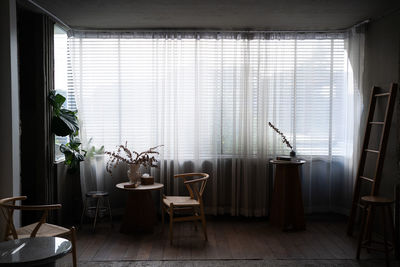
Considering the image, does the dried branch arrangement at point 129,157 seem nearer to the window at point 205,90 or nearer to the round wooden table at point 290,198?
the window at point 205,90

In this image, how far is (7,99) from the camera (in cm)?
390

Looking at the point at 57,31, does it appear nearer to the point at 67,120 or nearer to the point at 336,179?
the point at 67,120

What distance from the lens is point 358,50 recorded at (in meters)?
5.57

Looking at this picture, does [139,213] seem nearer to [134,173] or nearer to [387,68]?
[134,173]

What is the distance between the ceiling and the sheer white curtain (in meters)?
0.28

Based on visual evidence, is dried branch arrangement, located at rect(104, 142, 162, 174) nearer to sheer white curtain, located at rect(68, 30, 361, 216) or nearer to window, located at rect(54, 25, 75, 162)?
sheer white curtain, located at rect(68, 30, 361, 216)

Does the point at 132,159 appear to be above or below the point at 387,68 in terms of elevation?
below

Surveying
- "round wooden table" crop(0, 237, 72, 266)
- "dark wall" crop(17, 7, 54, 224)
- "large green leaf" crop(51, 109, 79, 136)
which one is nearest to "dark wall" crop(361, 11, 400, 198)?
"round wooden table" crop(0, 237, 72, 266)

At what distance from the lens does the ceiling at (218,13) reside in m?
4.55

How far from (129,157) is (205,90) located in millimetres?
1503

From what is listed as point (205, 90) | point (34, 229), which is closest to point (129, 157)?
point (205, 90)

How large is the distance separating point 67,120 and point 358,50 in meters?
4.14

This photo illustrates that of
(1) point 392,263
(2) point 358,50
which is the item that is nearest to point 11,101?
(1) point 392,263

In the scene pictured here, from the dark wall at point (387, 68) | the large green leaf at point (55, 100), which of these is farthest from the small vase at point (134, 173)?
the dark wall at point (387, 68)
